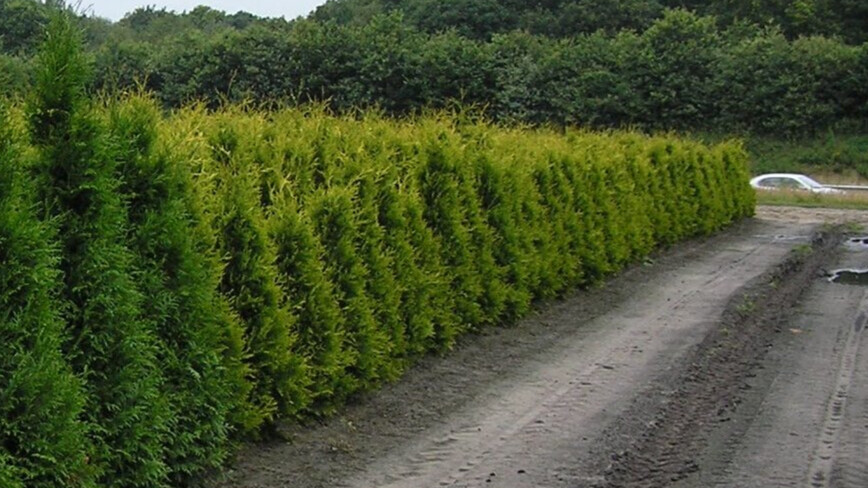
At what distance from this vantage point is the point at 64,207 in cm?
535

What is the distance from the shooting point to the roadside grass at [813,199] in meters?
32.2

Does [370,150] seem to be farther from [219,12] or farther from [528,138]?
[219,12]

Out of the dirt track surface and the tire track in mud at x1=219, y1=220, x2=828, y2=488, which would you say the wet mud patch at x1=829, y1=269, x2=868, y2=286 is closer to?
the dirt track surface

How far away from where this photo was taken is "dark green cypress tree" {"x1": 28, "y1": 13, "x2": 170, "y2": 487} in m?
5.25

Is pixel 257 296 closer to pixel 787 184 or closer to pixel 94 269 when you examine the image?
pixel 94 269

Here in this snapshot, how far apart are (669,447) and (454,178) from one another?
4.27 metres

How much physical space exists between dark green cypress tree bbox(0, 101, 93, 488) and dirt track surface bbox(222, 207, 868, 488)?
1666 mm

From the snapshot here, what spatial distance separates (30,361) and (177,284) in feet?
4.47

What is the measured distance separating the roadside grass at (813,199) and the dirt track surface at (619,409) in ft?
64.9

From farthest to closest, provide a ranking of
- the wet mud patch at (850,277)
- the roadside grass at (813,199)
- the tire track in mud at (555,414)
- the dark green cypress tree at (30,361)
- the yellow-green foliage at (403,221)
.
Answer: the roadside grass at (813,199)
the wet mud patch at (850,277)
the yellow-green foliage at (403,221)
the tire track in mud at (555,414)
the dark green cypress tree at (30,361)

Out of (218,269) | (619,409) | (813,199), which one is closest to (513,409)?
(619,409)

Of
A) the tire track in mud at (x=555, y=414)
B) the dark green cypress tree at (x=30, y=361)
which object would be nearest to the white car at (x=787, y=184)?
the tire track in mud at (x=555, y=414)

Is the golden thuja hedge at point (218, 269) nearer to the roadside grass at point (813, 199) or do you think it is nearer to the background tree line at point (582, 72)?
the roadside grass at point (813, 199)

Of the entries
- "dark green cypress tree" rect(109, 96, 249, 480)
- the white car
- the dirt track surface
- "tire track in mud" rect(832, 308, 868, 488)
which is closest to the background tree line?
the white car
